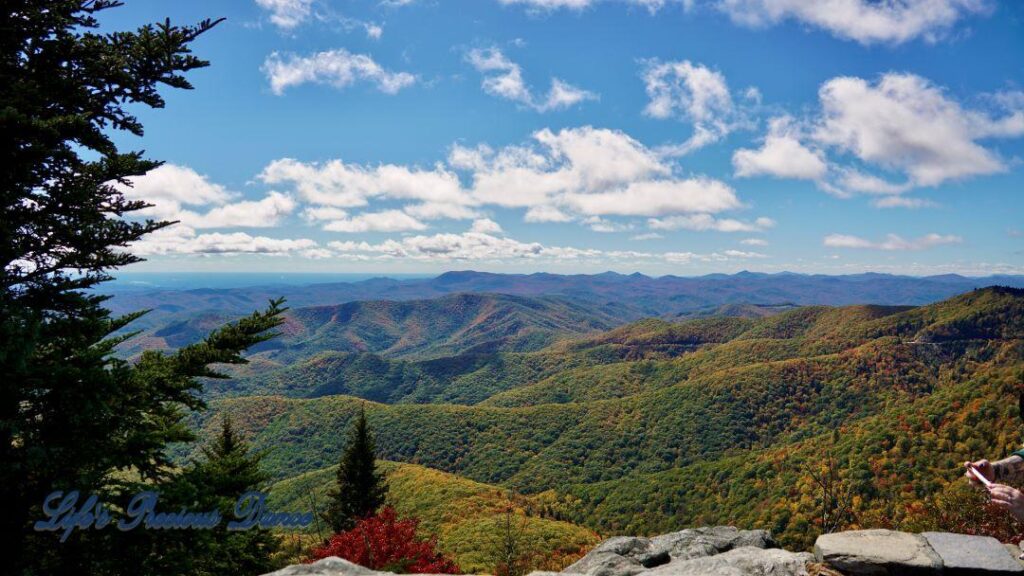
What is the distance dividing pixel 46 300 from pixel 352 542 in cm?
1120

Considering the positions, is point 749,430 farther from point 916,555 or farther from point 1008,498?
point 1008,498

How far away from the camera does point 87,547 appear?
24.3 ft

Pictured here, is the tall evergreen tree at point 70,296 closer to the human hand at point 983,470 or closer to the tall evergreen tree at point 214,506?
the tall evergreen tree at point 214,506

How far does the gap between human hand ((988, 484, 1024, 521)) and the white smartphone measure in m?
0.05

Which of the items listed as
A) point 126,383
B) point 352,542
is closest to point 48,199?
point 126,383

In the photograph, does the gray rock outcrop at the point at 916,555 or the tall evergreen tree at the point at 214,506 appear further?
the tall evergreen tree at the point at 214,506

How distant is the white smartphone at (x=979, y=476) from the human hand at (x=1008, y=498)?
48 millimetres

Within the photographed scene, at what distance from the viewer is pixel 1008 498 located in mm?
4496

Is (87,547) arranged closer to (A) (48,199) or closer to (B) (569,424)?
(A) (48,199)

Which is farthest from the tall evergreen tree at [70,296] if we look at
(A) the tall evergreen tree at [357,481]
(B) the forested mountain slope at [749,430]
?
(B) the forested mountain slope at [749,430]

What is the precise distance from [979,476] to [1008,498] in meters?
0.28

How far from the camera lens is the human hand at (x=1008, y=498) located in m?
4.43

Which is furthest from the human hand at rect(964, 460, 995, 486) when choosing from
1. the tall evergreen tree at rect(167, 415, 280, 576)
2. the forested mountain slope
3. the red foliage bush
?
the forested mountain slope

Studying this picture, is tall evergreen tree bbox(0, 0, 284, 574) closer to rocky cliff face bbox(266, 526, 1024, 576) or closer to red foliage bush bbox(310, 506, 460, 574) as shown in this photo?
rocky cliff face bbox(266, 526, 1024, 576)
